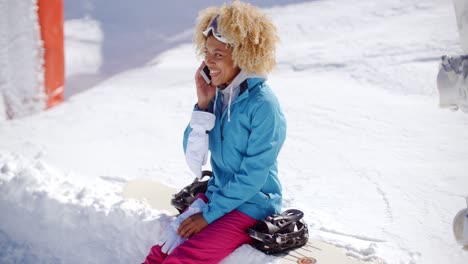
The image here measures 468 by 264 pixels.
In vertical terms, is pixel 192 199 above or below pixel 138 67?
above

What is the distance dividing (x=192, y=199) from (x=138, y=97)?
324 centimetres

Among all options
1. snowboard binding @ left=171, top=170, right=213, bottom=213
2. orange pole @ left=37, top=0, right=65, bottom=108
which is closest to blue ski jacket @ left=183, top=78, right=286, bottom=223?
snowboard binding @ left=171, top=170, right=213, bottom=213

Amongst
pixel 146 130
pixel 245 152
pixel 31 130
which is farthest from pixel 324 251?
pixel 31 130

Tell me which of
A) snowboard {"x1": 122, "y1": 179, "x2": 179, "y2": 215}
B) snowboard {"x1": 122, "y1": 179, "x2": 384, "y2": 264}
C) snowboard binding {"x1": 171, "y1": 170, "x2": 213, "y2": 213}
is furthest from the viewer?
snowboard {"x1": 122, "y1": 179, "x2": 179, "y2": 215}

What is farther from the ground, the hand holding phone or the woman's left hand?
the hand holding phone

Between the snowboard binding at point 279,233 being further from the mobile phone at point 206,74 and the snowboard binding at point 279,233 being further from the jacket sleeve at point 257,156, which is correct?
the mobile phone at point 206,74

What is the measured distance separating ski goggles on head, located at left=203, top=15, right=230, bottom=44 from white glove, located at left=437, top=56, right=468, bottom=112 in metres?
0.82

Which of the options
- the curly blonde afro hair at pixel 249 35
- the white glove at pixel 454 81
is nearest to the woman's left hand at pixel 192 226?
the curly blonde afro hair at pixel 249 35

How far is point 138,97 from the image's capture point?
214 inches

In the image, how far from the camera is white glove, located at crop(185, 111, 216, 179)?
212 cm

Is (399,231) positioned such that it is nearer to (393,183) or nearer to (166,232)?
(393,183)

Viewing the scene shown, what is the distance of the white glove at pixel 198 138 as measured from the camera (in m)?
2.12

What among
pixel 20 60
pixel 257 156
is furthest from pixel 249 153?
pixel 20 60

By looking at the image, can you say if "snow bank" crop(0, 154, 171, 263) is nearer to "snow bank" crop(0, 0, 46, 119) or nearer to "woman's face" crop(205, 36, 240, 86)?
"woman's face" crop(205, 36, 240, 86)
